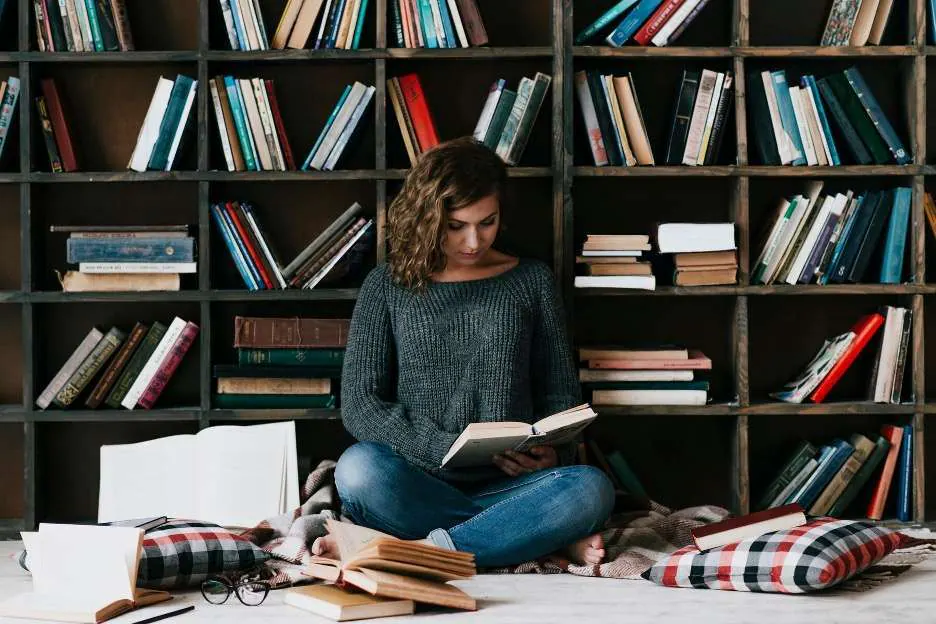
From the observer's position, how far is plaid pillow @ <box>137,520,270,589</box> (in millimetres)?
2225

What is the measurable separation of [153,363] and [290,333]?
0.41 meters

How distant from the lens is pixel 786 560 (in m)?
2.18

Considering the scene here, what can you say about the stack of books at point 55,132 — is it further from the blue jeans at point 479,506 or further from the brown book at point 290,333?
the blue jeans at point 479,506

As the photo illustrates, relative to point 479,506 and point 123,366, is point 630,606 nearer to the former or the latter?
point 479,506

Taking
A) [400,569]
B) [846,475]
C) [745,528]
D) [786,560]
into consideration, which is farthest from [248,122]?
[846,475]

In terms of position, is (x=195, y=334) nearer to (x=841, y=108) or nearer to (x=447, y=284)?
(x=447, y=284)

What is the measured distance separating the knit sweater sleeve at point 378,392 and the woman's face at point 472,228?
0.24 m

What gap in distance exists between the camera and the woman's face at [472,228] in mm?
2646

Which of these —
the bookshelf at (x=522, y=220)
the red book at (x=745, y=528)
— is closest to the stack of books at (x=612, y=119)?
the bookshelf at (x=522, y=220)

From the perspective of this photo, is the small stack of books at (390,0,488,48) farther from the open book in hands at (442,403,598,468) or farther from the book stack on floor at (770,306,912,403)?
the book stack on floor at (770,306,912,403)

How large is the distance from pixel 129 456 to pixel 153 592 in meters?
0.89

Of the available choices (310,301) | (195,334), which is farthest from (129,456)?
(310,301)

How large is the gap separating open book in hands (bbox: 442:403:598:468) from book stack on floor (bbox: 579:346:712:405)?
1.68ft

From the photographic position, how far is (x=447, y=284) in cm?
277
